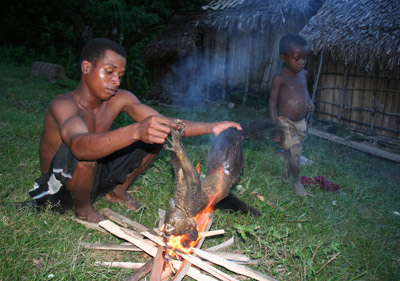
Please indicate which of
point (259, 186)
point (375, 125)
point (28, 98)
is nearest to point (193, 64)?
point (28, 98)

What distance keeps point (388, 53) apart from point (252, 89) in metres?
4.50

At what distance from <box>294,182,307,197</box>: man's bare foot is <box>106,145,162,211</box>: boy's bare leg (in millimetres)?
1788

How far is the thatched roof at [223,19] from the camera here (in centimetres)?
747

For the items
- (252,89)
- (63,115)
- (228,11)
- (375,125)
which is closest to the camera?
(63,115)

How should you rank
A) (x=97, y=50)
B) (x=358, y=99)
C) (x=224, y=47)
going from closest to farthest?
(x=97, y=50) → (x=358, y=99) → (x=224, y=47)

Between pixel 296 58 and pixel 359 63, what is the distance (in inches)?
107

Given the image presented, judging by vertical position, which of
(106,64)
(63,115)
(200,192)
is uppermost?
(106,64)

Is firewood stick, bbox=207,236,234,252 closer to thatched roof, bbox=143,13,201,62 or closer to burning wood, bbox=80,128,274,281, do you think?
burning wood, bbox=80,128,274,281

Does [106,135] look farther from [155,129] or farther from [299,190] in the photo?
[299,190]

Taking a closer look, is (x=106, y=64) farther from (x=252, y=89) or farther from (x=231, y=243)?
(x=252, y=89)

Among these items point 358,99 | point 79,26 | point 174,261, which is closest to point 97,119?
point 174,261

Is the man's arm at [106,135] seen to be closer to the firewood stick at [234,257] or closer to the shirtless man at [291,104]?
the firewood stick at [234,257]

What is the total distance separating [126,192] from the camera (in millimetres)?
3271

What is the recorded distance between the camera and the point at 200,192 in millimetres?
2260
